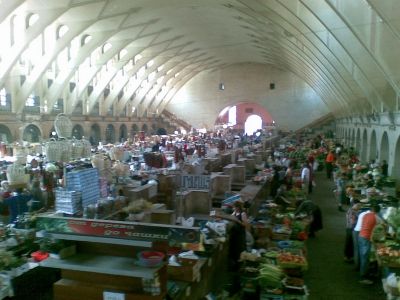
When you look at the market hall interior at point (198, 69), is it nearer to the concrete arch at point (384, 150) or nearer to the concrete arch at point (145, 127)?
the concrete arch at point (384, 150)

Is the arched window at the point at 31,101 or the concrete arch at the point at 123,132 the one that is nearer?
the arched window at the point at 31,101

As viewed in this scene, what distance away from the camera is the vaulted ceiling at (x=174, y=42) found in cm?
1206

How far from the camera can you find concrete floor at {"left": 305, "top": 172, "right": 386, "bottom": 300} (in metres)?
6.95

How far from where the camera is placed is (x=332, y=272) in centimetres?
794

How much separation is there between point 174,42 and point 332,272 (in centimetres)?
2655

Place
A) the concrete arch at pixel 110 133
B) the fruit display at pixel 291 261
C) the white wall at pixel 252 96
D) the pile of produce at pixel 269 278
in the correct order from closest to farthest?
the pile of produce at pixel 269 278 < the fruit display at pixel 291 261 < the concrete arch at pixel 110 133 < the white wall at pixel 252 96

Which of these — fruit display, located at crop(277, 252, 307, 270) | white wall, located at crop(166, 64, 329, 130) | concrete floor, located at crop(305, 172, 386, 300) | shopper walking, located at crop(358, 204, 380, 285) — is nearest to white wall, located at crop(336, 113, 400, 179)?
concrete floor, located at crop(305, 172, 386, 300)

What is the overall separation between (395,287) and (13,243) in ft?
16.6

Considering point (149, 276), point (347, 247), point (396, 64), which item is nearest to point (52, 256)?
point (149, 276)

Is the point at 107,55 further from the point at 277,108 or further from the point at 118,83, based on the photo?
the point at 277,108

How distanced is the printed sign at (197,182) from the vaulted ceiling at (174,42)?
5.22 m

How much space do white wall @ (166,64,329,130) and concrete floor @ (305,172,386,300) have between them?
35.4 metres

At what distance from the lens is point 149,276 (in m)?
3.51

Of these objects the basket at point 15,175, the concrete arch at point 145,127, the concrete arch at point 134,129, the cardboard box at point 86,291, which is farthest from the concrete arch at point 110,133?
the cardboard box at point 86,291
